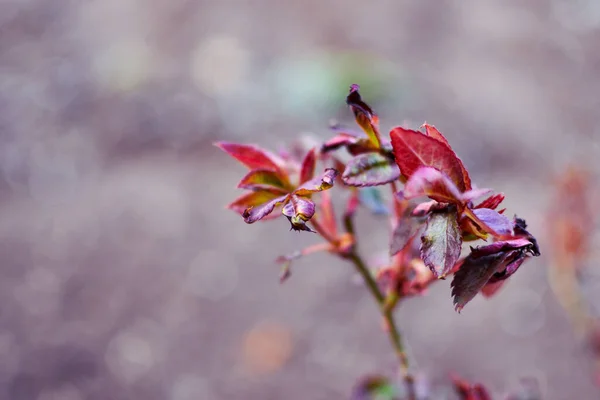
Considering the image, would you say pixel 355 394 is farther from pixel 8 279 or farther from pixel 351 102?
pixel 8 279

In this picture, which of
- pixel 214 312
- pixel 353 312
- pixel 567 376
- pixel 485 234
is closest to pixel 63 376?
pixel 214 312

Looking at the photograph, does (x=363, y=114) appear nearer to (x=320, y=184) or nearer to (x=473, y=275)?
(x=320, y=184)

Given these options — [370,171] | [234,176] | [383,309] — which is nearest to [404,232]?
[370,171]

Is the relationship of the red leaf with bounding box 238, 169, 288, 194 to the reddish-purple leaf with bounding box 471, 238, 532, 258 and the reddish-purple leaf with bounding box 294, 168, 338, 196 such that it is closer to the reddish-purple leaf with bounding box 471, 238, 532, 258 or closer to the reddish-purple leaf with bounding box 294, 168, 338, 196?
the reddish-purple leaf with bounding box 294, 168, 338, 196

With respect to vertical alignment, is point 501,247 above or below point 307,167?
below

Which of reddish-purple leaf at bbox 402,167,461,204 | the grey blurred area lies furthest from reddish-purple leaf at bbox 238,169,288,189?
the grey blurred area

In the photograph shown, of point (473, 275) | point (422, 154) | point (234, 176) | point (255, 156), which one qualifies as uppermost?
point (234, 176)
